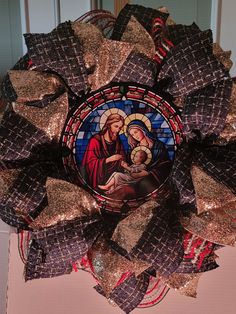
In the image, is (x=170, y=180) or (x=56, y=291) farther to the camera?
(x=56, y=291)

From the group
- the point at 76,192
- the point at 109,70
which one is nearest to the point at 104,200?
the point at 76,192

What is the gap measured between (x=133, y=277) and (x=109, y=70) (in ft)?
0.76

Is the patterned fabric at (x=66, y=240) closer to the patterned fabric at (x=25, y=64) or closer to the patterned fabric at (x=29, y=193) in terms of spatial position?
the patterned fabric at (x=29, y=193)

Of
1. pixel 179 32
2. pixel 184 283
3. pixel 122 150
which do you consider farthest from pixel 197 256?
pixel 179 32

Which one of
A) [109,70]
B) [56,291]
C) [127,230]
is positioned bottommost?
[56,291]

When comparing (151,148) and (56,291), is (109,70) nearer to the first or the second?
(151,148)

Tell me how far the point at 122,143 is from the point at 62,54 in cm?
11

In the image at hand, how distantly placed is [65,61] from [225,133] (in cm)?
19

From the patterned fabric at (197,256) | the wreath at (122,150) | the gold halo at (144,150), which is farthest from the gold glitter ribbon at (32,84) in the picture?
the patterned fabric at (197,256)

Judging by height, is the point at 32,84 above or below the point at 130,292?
above

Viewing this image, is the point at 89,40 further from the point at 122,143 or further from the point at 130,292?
the point at 130,292

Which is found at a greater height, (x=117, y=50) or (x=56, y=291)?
(x=117, y=50)

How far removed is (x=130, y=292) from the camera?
0.52 meters

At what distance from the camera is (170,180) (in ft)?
1.62
